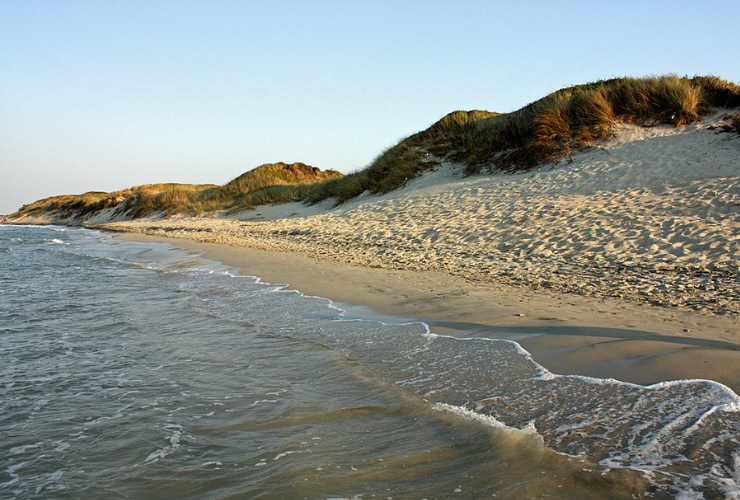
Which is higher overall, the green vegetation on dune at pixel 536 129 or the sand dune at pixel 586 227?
the green vegetation on dune at pixel 536 129

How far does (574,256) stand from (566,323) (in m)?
3.54

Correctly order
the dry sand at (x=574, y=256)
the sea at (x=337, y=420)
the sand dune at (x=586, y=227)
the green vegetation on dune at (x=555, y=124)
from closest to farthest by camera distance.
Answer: the sea at (x=337, y=420), the dry sand at (x=574, y=256), the sand dune at (x=586, y=227), the green vegetation on dune at (x=555, y=124)

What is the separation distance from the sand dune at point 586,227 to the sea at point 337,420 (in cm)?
276

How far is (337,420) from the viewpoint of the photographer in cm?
350

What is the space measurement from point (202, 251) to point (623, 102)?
14213mm

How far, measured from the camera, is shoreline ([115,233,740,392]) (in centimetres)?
397

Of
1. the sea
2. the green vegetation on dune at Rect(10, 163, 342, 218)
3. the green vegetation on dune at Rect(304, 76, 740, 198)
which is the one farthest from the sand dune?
the green vegetation on dune at Rect(10, 163, 342, 218)

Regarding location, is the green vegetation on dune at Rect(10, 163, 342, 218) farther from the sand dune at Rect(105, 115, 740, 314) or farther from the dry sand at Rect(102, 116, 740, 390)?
the dry sand at Rect(102, 116, 740, 390)

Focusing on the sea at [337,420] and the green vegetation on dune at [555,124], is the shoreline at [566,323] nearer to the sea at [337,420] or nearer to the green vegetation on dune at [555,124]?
the sea at [337,420]

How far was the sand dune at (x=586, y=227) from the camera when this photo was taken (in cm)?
702

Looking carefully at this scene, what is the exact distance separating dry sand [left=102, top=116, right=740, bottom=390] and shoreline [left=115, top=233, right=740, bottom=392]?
0.02 meters

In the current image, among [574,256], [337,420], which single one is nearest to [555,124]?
[574,256]

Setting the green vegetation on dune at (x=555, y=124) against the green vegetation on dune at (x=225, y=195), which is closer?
the green vegetation on dune at (x=555, y=124)

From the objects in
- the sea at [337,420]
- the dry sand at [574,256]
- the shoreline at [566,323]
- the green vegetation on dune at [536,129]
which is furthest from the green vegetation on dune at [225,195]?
the sea at [337,420]
